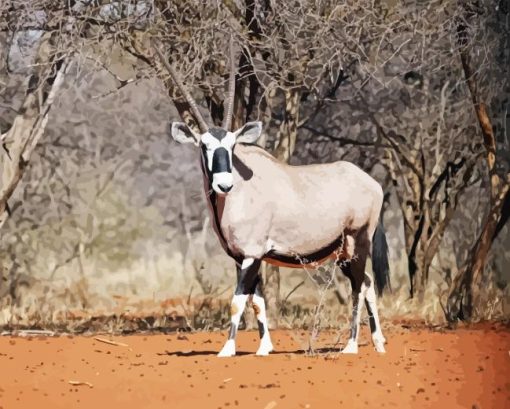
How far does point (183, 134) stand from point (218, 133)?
0.63ft

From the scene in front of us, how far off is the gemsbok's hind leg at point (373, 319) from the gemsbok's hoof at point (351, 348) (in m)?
0.13

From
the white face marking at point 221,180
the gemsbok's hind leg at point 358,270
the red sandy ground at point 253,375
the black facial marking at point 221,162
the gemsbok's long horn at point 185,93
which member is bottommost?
the red sandy ground at point 253,375

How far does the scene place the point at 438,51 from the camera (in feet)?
28.5

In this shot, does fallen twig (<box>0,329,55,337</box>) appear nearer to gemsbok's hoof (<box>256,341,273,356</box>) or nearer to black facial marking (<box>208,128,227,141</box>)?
gemsbok's hoof (<box>256,341,273,356</box>)

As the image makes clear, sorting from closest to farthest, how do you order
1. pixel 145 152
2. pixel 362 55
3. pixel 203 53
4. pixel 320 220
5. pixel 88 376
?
pixel 88 376
pixel 320 220
pixel 203 53
pixel 362 55
pixel 145 152

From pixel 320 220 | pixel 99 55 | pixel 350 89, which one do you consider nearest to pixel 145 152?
pixel 350 89

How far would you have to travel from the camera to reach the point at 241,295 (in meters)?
6.90

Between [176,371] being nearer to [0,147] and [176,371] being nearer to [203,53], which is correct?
[203,53]

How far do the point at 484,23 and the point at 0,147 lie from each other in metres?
3.45

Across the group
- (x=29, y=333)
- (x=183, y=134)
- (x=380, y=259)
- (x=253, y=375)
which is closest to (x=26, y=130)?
(x=29, y=333)

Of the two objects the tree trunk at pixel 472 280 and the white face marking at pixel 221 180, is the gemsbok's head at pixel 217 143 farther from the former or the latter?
the tree trunk at pixel 472 280

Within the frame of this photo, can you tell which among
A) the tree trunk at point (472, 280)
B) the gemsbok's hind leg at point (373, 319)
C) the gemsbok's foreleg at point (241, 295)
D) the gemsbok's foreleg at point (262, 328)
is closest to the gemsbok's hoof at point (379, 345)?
the gemsbok's hind leg at point (373, 319)

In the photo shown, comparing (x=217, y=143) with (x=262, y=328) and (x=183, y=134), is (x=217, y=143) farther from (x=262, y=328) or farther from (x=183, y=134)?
(x=262, y=328)

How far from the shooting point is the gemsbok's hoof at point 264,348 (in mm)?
6945
